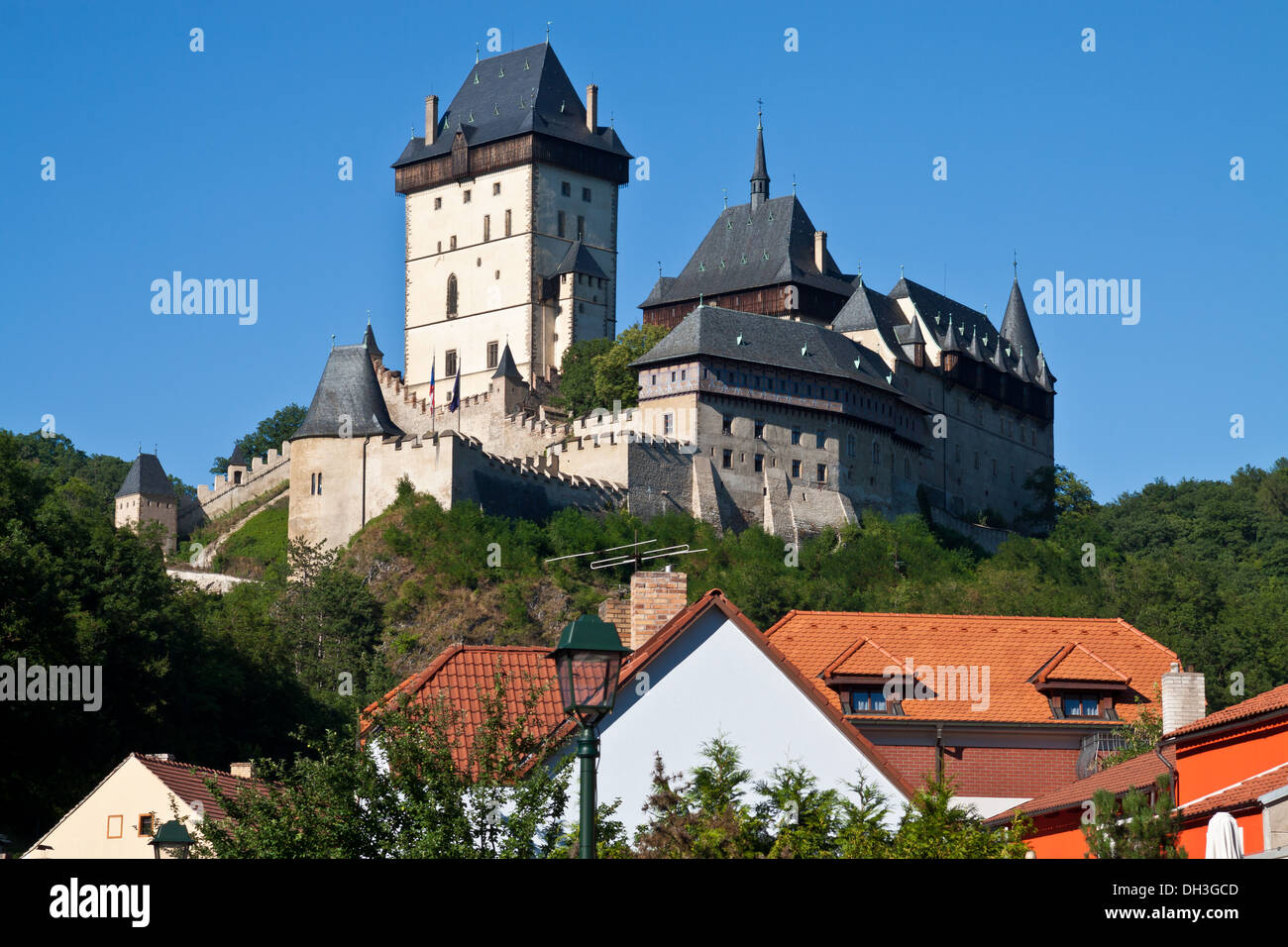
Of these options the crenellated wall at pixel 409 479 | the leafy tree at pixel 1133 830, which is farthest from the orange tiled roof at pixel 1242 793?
the crenellated wall at pixel 409 479

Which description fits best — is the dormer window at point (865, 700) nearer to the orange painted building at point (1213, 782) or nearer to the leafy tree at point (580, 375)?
the orange painted building at point (1213, 782)

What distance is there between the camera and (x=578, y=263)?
304 feet

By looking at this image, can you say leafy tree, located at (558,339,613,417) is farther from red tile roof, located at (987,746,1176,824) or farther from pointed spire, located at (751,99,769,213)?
red tile roof, located at (987,746,1176,824)

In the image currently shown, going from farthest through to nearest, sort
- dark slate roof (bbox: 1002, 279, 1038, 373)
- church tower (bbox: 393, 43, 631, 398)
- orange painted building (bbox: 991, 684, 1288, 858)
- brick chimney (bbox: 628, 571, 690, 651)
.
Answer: dark slate roof (bbox: 1002, 279, 1038, 373), church tower (bbox: 393, 43, 631, 398), brick chimney (bbox: 628, 571, 690, 651), orange painted building (bbox: 991, 684, 1288, 858)

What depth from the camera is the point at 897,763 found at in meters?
28.2

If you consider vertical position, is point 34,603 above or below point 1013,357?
below

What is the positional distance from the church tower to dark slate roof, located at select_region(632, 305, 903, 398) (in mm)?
11860

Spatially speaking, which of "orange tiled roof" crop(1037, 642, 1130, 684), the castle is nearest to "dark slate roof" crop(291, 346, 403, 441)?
the castle

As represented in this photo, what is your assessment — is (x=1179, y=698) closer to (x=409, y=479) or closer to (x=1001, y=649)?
(x=1001, y=649)

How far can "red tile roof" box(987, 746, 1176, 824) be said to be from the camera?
2258 cm

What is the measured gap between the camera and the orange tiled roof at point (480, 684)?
66.2 ft
